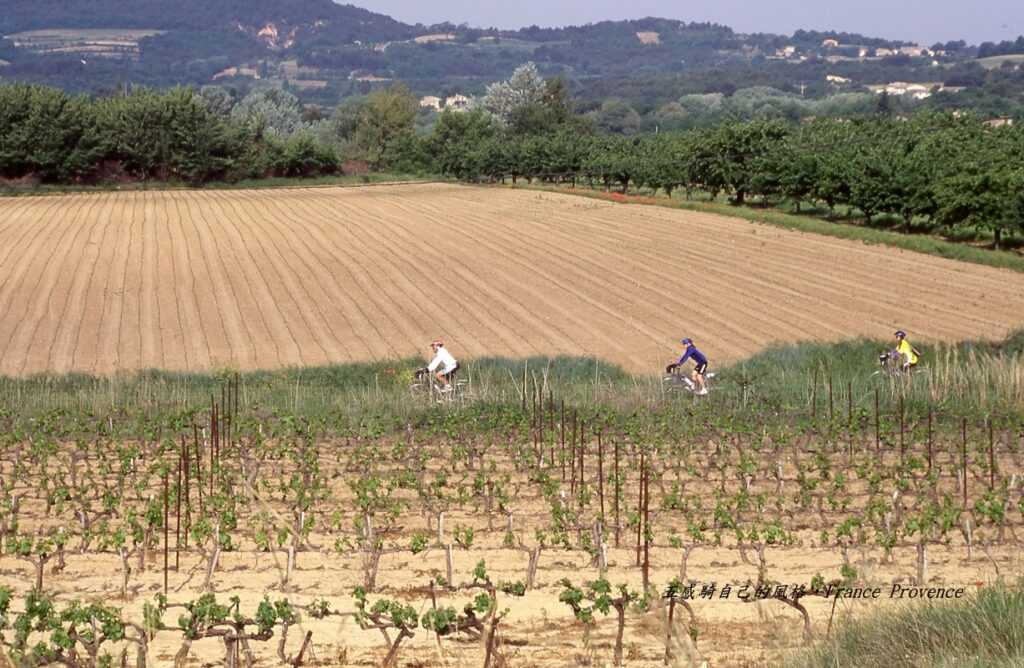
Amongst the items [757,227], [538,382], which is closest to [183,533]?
[538,382]

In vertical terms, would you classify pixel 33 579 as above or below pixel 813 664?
below

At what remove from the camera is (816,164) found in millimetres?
51969

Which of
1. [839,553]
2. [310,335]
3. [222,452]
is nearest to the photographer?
[839,553]

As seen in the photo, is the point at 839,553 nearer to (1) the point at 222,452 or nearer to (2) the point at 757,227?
(1) the point at 222,452

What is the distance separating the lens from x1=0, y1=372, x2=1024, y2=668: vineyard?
10094 mm

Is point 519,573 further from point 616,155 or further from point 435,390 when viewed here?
point 616,155

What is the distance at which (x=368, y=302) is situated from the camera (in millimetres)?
33750

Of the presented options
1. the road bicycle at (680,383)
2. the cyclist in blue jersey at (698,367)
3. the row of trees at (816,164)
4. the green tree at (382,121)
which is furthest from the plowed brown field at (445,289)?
the green tree at (382,121)

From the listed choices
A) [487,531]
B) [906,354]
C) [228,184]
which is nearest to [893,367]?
[906,354]

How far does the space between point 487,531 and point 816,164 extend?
4054 cm

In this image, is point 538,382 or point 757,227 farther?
point 757,227

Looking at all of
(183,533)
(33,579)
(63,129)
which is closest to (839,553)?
(183,533)

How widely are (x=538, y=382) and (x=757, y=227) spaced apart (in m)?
27.5

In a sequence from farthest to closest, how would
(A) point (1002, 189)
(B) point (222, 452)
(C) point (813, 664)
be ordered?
1. (A) point (1002, 189)
2. (B) point (222, 452)
3. (C) point (813, 664)
